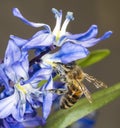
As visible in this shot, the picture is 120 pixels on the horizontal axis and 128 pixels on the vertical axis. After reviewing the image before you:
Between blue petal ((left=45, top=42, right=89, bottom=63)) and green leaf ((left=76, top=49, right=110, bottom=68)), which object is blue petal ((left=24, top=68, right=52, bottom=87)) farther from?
green leaf ((left=76, top=49, right=110, bottom=68))

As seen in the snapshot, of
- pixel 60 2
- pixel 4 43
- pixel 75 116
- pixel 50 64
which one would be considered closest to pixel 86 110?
pixel 75 116

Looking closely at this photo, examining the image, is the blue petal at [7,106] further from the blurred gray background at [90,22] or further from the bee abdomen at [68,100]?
the blurred gray background at [90,22]

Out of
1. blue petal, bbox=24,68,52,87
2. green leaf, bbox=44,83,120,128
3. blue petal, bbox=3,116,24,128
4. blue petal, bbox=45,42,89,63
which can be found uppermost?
blue petal, bbox=45,42,89,63

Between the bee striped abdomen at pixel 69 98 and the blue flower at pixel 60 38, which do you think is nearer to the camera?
the blue flower at pixel 60 38

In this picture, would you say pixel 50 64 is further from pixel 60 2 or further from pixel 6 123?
pixel 60 2

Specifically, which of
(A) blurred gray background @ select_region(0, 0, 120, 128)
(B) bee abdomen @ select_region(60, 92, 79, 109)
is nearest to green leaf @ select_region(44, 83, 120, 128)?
(B) bee abdomen @ select_region(60, 92, 79, 109)

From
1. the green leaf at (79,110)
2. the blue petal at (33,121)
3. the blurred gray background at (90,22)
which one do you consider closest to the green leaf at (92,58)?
the green leaf at (79,110)
